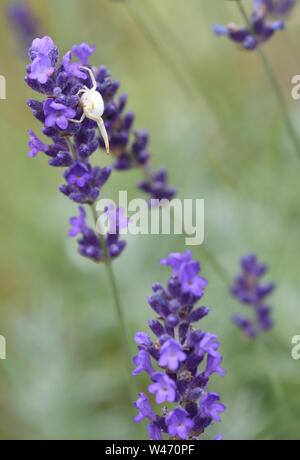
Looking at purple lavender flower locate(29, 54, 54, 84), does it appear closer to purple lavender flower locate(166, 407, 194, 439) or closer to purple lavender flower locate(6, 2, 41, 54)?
purple lavender flower locate(166, 407, 194, 439)

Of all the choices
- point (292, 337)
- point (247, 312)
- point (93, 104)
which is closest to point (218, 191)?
point (247, 312)

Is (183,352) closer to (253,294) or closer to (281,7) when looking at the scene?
(253,294)

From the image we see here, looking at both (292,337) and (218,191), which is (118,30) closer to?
(218,191)

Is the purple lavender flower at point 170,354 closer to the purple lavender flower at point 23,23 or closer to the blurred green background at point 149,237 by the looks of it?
the blurred green background at point 149,237

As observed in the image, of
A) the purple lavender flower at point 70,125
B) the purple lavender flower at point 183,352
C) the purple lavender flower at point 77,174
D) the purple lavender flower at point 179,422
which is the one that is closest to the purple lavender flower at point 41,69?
the purple lavender flower at point 70,125

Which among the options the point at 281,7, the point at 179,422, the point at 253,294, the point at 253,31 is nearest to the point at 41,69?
the point at 179,422

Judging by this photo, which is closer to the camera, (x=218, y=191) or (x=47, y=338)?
(x=47, y=338)

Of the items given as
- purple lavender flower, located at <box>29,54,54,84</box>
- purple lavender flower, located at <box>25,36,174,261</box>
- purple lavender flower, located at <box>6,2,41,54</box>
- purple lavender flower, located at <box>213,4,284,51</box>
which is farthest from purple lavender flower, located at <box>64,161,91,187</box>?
purple lavender flower, located at <box>6,2,41,54</box>
